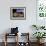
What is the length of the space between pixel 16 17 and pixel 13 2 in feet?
2.29

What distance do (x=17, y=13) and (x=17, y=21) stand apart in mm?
368

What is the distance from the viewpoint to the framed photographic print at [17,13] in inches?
286

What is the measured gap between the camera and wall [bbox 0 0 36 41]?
7.26 m

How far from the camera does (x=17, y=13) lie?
7.31 meters

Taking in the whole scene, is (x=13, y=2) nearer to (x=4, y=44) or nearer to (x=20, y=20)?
(x=20, y=20)

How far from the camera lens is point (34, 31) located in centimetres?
738

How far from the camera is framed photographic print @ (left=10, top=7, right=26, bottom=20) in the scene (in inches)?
286

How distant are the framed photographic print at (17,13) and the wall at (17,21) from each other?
0.14 m

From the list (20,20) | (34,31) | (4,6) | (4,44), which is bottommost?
(4,44)

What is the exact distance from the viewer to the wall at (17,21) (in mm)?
7262

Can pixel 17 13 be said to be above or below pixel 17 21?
above

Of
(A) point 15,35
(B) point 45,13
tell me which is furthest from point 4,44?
(B) point 45,13

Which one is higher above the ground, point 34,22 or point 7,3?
point 7,3

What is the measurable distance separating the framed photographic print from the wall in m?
0.14
